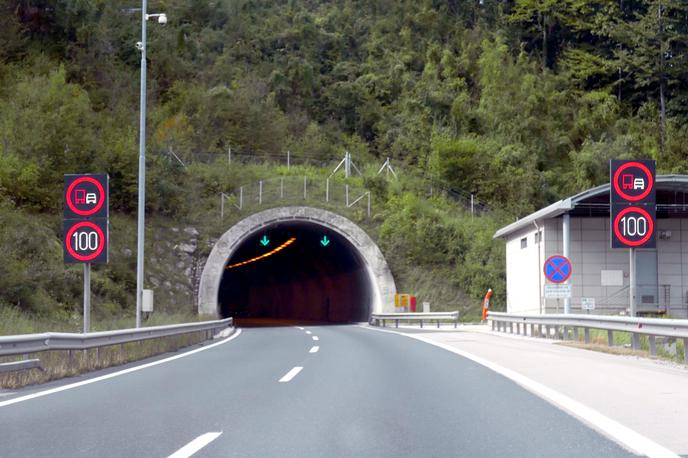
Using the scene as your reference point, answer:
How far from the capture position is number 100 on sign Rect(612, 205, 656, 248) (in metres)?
16.8

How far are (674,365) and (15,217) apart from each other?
2264 centimetres

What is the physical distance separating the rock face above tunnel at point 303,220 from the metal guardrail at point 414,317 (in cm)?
71

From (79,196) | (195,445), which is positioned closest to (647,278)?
(79,196)

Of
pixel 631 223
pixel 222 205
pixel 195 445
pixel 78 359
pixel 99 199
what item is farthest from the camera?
pixel 222 205

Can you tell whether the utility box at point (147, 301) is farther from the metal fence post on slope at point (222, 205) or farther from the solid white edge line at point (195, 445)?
the metal fence post on slope at point (222, 205)

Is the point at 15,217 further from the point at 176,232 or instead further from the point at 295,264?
the point at 295,264

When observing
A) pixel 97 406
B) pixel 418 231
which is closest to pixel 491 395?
pixel 97 406

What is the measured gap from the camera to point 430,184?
157ft

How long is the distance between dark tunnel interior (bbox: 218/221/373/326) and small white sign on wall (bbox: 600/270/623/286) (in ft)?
45.7

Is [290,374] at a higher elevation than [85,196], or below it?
below

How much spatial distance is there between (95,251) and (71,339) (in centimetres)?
299

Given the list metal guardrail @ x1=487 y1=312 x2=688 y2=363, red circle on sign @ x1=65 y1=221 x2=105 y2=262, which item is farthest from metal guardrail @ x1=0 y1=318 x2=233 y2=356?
metal guardrail @ x1=487 y1=312 x2=688 y2=363

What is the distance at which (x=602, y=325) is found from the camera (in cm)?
1711

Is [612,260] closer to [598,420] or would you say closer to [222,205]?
[222,205]
